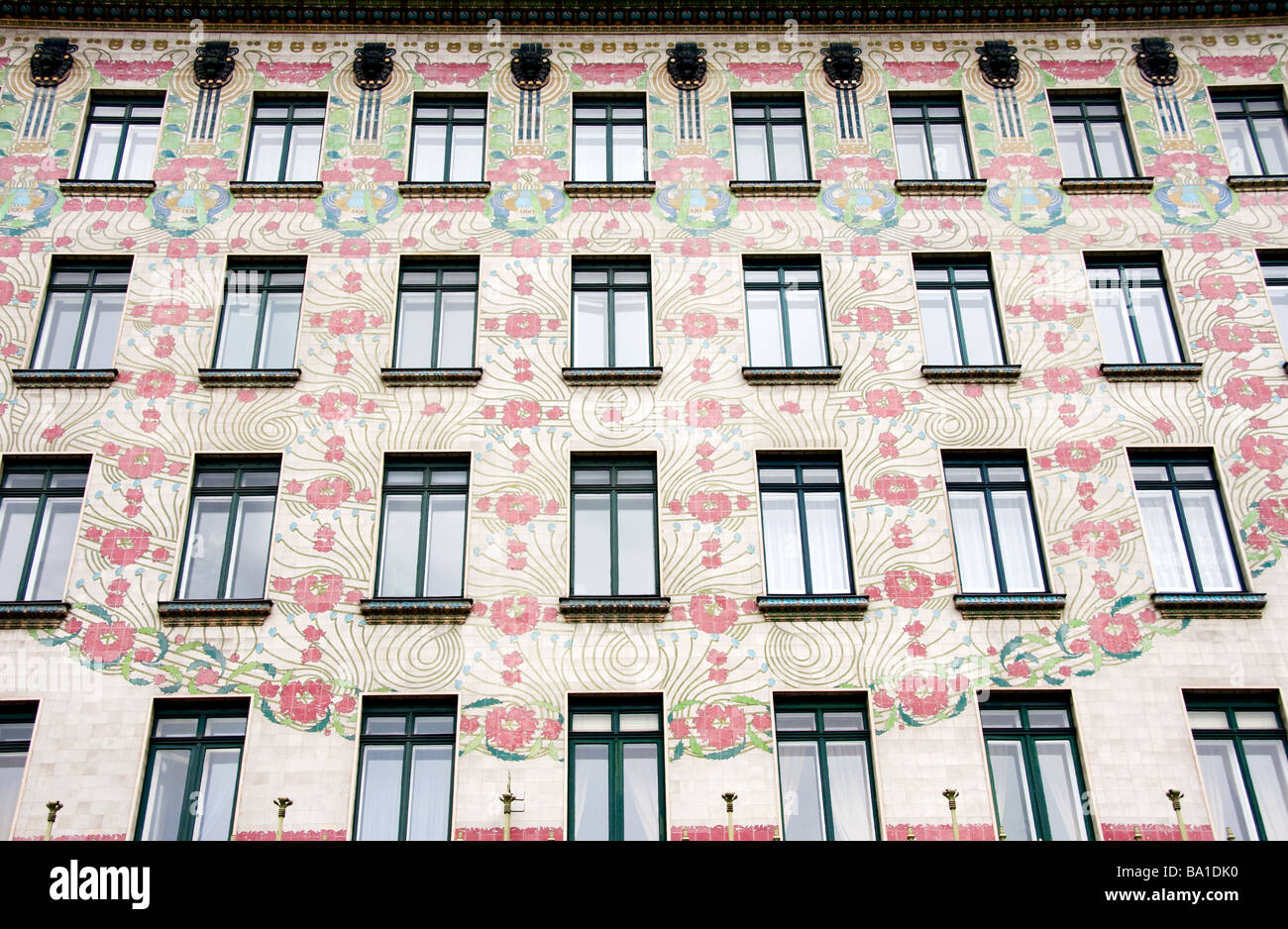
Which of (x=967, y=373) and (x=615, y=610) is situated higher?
(x=967, y=373)

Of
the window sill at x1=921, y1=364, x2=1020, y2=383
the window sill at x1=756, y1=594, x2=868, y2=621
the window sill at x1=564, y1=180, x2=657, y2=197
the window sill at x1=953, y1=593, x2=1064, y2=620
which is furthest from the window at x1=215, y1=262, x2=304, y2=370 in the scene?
the window sill at x1=953, y1=593, x2=1064, y2=620


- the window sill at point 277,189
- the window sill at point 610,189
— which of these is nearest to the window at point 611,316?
the window sill at point 610,189

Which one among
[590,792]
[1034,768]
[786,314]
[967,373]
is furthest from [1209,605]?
[590,792]

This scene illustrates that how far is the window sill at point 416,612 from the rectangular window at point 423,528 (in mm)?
359

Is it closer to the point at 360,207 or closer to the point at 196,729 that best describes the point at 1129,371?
the point at 360,207

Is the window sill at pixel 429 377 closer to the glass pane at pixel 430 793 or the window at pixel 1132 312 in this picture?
the glass pane at pixel 430 793

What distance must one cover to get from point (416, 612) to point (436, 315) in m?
5.32

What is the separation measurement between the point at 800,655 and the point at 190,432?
9.57 metres

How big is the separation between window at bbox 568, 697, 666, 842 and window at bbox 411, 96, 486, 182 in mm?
9872

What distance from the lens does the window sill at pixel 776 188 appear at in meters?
22.0

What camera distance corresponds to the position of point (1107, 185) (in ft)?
71.9

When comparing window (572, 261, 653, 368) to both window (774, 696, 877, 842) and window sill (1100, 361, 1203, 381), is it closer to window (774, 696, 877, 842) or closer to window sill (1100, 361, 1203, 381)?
window (774, 696, 877, 842)

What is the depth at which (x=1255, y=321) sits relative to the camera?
20531mm

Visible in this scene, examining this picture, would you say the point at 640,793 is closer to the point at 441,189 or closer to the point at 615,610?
the point at 615,610
